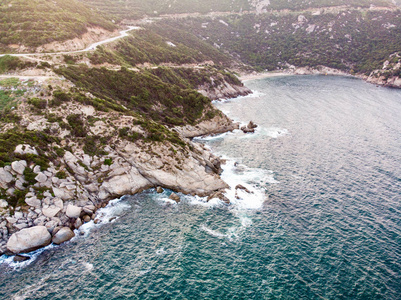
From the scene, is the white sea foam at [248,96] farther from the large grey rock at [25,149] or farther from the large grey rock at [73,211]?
the large grey rock at [73,211]

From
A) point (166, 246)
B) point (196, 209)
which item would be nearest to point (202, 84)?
point (196, 209)

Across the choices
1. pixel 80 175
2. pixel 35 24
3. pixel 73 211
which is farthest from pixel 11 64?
pixel 73 211

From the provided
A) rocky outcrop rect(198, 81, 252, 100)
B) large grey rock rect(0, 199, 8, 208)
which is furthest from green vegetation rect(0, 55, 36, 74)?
rocky outcrop rect(198, 81, 252, 100)

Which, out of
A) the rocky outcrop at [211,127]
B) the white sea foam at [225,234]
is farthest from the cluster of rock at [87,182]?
the rocky outcrop at [211,127]

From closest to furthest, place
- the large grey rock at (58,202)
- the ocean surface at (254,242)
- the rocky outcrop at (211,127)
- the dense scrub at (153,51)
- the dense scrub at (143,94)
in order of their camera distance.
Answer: the ocean surface at (254,242), the large grey rock at (58,202), the dense scrub at (143,94), the rocky outcrop at (211,127), the dense scrub at (153,51)

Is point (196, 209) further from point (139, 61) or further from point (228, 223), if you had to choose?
point (139, 61)
